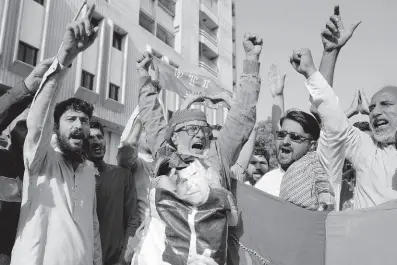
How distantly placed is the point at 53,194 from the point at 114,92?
40.7 feet

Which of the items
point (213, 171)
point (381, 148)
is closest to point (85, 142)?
point (213, 171)

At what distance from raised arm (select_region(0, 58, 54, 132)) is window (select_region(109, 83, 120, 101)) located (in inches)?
469

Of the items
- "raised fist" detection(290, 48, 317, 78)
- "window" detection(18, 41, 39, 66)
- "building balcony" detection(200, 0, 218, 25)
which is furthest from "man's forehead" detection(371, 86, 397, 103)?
"building balcony" detection(200, 0, 218, 25)

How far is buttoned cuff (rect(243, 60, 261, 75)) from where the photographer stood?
252cm

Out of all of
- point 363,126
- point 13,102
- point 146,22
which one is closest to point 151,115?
point 13,102

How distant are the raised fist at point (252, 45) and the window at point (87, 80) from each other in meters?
11.1

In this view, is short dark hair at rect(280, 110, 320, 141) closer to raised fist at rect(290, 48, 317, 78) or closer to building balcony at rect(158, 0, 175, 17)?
raised fist at rect(290, 48, 317, 78)

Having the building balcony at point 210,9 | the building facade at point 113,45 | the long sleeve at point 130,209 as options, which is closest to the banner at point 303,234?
the long sleeve at point 130,209

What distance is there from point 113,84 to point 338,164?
12696mm

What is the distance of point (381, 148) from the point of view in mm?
2334

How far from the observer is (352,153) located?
7.55 feet

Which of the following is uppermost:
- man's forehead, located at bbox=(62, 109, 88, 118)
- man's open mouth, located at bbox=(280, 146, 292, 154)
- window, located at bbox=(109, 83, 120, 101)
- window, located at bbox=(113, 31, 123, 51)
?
window, located at bbox=(113, 31, 123, 51)

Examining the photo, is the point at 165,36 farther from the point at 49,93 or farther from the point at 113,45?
the point at 49,93

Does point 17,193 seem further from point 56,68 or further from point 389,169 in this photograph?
point 389,169
